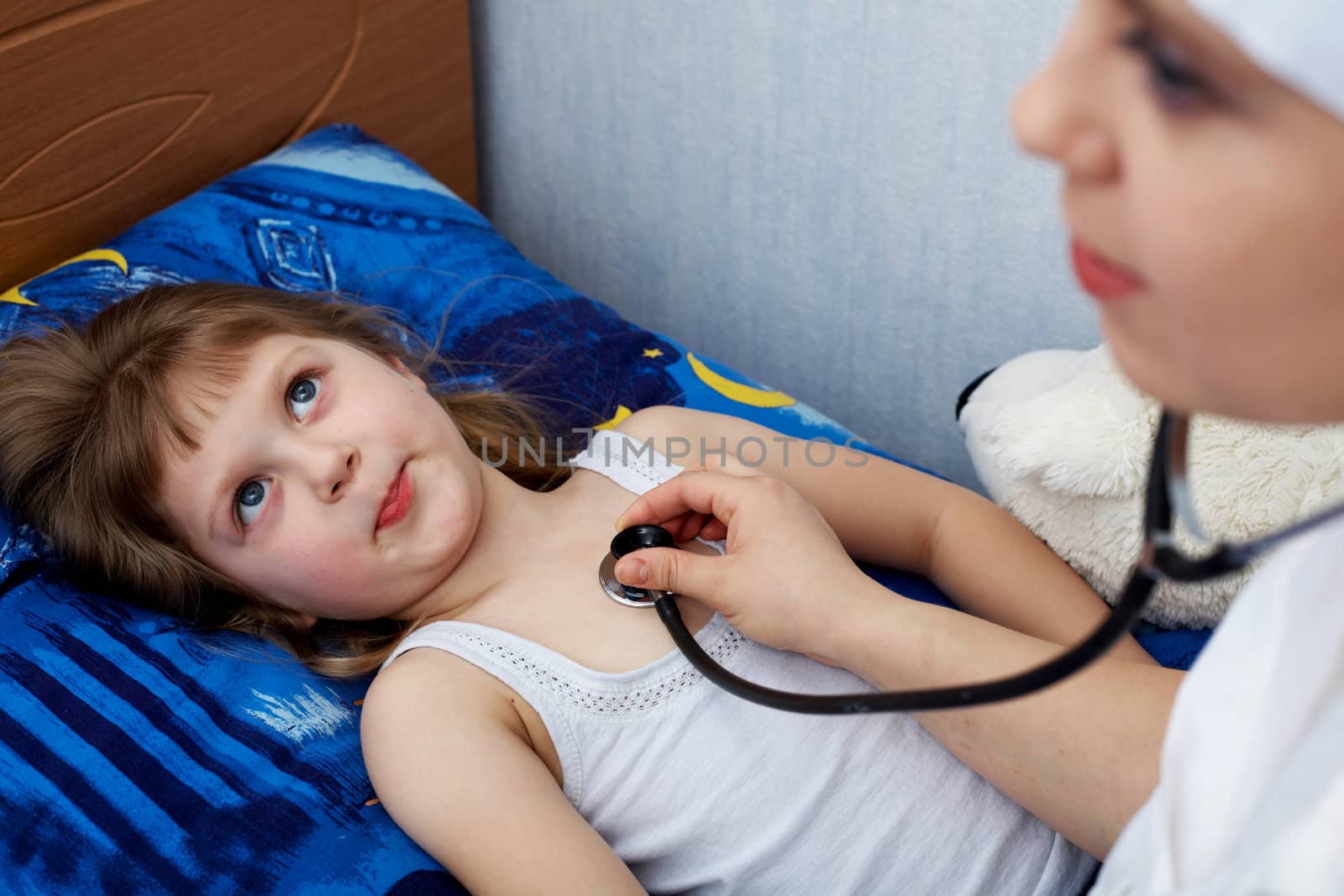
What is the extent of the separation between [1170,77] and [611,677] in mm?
704

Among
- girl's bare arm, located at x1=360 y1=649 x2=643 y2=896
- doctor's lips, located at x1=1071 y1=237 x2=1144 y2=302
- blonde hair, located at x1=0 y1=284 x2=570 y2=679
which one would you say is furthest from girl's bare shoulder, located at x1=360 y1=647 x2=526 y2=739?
doctor's lips, located at x1=1071 y1=237 x2=1144 y2=302

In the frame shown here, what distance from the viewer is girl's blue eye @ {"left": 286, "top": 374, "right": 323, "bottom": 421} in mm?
1079

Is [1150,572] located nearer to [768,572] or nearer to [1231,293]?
[1231,293]

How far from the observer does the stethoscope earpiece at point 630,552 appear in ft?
3.32

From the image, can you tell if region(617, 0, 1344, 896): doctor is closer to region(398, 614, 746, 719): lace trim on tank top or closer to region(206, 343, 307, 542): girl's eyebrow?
region(398, 614, 746, 719): lace trim on tank top

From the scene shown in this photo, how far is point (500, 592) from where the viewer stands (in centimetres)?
109

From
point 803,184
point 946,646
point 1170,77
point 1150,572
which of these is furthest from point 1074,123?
point 803,184

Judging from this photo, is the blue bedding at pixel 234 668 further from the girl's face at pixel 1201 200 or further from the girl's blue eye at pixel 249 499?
the girl's face at pixel 1201 200

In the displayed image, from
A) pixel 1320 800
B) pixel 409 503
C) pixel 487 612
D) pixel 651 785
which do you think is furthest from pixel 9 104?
pixel 1320 800

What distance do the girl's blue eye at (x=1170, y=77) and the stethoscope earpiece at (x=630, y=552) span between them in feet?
2.10

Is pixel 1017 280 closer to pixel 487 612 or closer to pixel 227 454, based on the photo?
pixel 487 612

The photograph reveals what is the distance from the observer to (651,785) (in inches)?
38.5

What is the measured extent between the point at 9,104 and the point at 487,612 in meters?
0.82

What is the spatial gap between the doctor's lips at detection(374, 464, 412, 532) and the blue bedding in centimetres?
17
